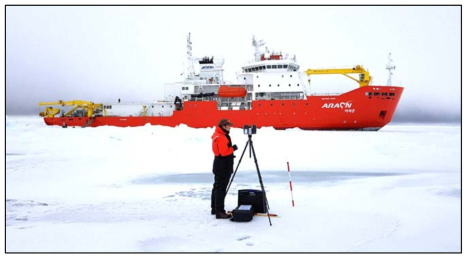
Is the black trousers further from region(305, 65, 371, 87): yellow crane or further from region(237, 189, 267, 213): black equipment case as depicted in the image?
region(305, 65, 371, 87): yellow crane

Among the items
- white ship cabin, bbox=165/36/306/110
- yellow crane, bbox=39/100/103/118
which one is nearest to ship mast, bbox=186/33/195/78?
white ship cabin, bbox=165/36/306/110

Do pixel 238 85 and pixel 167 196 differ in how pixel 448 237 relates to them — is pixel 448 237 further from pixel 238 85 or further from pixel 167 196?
pixel 238 85

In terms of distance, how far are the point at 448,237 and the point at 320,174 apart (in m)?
3.12

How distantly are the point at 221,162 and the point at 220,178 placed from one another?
6.7 inches

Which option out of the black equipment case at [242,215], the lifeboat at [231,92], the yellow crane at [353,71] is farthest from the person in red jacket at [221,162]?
the yellow crane at [353,71]

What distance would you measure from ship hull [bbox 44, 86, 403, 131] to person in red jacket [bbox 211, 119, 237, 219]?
16653 millimetres

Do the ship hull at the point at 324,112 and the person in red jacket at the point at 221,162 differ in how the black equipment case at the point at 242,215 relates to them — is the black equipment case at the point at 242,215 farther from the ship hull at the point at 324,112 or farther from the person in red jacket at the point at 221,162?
the ship hull at the point at 324,112

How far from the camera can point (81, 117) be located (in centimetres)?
2422

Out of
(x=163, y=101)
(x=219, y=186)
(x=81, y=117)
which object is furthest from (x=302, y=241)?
(x=81, y=117)

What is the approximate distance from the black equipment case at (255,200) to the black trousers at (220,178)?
11.6 inches

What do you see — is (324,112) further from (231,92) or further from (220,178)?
(220,178)

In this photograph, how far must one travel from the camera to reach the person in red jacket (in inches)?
133

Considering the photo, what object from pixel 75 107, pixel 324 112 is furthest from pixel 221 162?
pixel 75 107

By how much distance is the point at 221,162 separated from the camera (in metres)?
3.46
